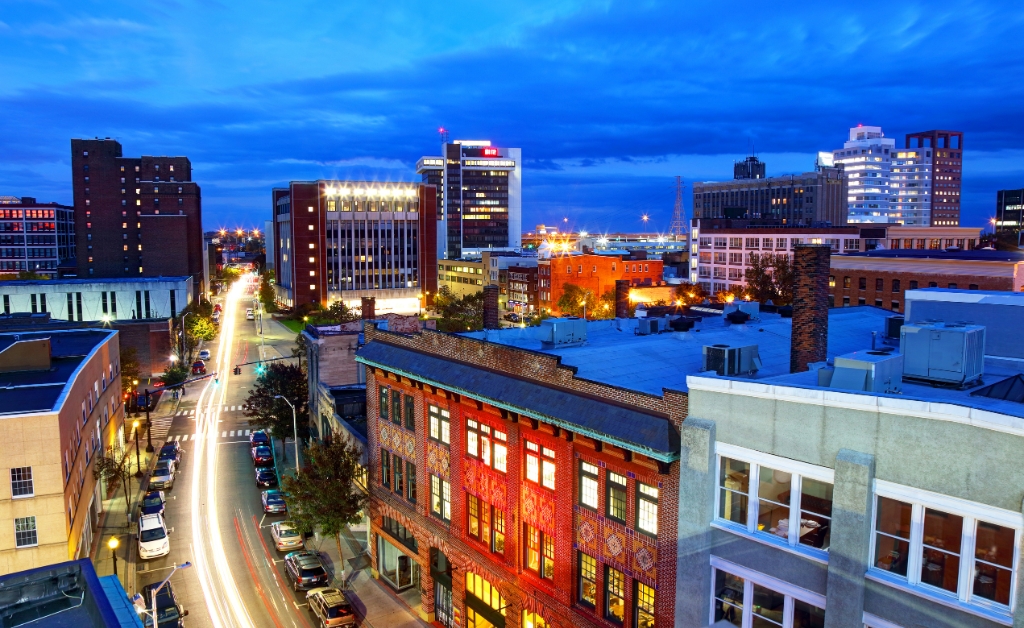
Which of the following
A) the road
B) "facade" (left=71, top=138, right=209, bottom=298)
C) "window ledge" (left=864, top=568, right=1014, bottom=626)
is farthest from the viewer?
"facade" (left=71, top=138, right=209, bottom=298)

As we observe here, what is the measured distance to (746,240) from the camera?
13700cm

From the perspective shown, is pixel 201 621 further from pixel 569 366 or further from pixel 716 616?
pixel 716 616

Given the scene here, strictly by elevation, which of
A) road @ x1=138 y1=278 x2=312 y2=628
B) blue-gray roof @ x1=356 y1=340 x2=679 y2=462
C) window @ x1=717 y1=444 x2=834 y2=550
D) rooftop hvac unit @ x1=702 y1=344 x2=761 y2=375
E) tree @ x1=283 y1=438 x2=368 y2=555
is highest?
rooftop hvac unit @ x1=702 y1=344 x2=761 y2=375

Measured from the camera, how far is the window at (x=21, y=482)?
34219 mm

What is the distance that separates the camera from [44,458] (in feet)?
114

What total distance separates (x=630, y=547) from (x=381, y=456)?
18172mm

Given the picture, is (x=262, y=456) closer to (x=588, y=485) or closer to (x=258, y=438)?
(x=258, y=438)

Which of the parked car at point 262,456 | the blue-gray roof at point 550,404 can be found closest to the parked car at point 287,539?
the blue-gray roof at point 550,404

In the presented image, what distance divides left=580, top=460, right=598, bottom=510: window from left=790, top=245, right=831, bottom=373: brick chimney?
7546 millimetres

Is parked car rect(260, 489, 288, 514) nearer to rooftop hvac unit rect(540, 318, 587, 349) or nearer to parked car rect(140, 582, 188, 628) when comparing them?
parked car rect(140, 582, 188, 628)

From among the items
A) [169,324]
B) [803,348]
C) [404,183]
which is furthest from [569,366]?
[404,183]

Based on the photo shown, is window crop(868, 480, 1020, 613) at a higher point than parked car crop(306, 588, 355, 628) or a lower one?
higher

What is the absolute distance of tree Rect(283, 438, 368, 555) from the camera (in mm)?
35531

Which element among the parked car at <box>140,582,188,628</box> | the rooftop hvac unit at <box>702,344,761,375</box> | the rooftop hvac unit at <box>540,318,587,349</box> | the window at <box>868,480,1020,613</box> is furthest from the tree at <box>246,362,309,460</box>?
the window at <box>868,480,1020,613</box>
